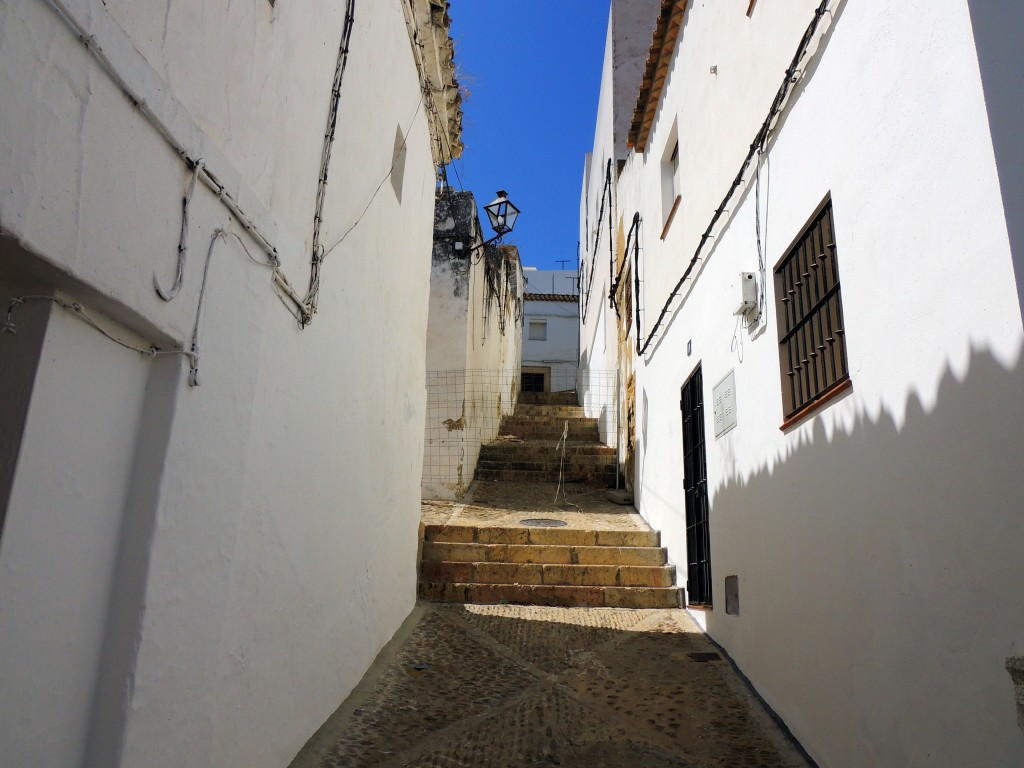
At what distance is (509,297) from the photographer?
50.3ft

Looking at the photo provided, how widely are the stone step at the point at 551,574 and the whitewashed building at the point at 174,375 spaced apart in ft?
8.31

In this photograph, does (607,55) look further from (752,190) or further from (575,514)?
(752,190)

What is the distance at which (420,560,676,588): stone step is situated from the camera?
629 cm

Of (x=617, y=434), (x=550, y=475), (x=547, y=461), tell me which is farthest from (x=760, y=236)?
(x=547, y=461)

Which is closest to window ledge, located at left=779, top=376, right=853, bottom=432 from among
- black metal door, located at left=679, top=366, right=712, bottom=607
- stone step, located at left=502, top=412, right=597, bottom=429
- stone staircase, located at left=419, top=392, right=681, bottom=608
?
black metal door, located at left=679, top=366, right=712, bottom=607

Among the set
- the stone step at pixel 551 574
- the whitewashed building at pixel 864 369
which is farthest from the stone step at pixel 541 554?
the whitewashed building at pixel 864 369

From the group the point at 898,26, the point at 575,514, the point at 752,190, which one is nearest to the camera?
the point at 898,26

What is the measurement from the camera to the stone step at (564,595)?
19.9 feet

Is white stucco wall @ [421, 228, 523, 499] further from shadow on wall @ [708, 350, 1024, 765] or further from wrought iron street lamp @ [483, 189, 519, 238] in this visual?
shadow on wall @ [708, 350, 1024, 765]

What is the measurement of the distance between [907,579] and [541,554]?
4444mm

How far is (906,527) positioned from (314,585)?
Answer: 101 inches

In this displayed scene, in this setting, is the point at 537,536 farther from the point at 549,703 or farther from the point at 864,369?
the point at 864,369

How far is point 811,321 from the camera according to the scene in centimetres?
345

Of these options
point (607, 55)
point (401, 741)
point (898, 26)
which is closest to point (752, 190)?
point (898, 26)
